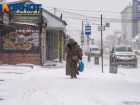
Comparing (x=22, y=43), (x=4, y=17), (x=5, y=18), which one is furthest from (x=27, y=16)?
(x=22, y=43)

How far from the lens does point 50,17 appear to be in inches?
786

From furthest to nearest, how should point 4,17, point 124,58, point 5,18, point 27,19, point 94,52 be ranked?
point 94,52 < point 124,58 < point 27,19 < point 5,18 < point 4,17

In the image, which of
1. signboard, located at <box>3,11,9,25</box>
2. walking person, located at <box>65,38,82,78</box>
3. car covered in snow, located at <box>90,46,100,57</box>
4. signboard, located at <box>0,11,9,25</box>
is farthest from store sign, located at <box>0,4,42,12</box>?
car covered in snow, located at <box>90,46,100,57</box>

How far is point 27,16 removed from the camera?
17094mm

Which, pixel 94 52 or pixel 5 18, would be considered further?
pixel 94 52

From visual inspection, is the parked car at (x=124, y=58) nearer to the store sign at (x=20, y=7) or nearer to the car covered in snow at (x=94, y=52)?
the store sign at (x=20, y=7)

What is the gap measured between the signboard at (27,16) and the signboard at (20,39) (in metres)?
0.45

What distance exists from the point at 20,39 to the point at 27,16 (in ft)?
5.68

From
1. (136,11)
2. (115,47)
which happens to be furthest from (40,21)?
(136,11)

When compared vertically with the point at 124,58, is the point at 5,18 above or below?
above

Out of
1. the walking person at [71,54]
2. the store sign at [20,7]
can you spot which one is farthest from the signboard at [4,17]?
the walking person at [71,54]

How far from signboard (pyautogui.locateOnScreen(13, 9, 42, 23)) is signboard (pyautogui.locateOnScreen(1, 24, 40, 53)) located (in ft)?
1.48

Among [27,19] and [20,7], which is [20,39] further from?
[20,7]

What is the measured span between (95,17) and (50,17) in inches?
732
